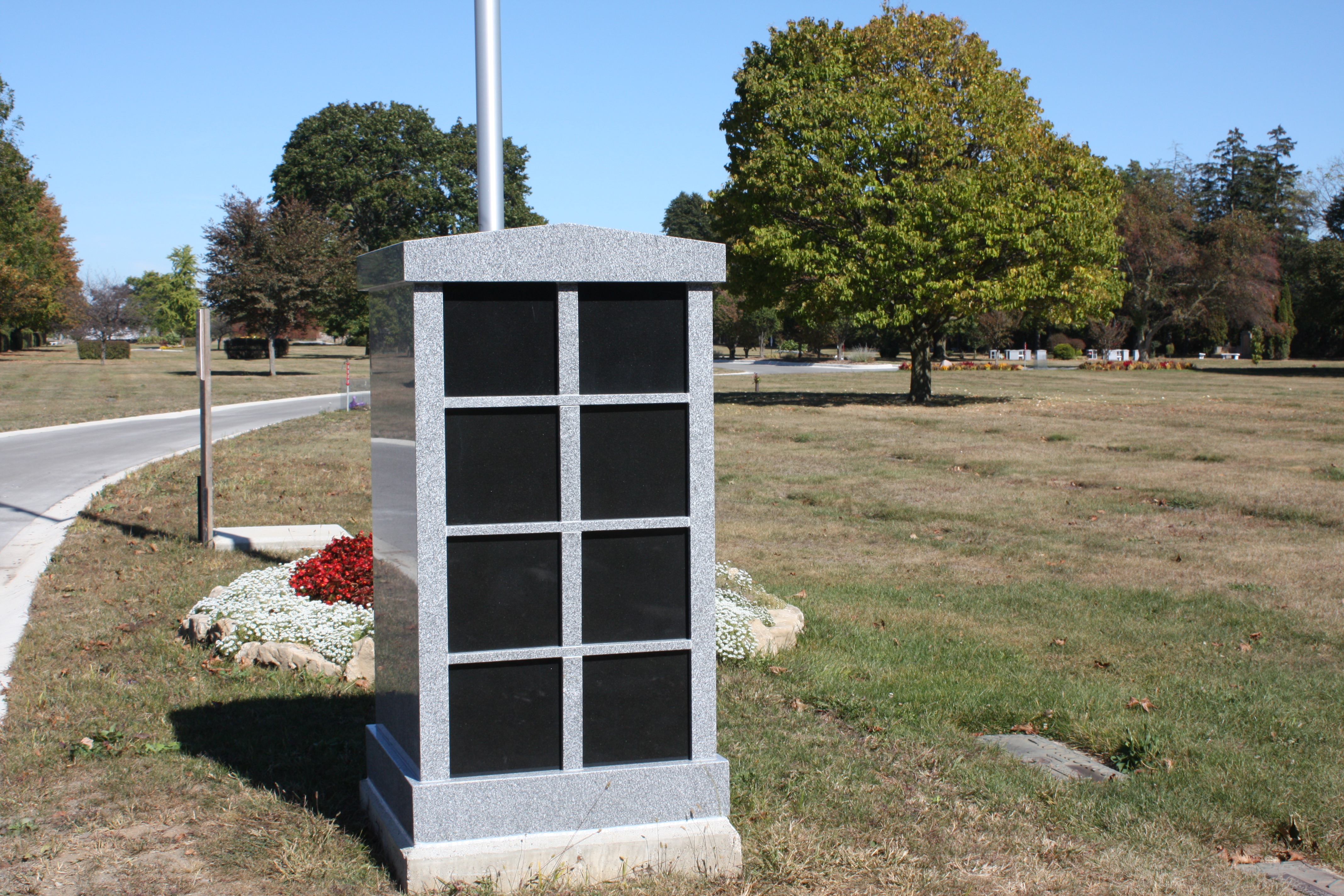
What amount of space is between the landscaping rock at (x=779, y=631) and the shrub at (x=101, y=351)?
203 ft

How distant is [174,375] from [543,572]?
45973mm

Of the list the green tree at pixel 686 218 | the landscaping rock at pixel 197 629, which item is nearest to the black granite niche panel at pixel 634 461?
the landscaping rock at pixel 197 629

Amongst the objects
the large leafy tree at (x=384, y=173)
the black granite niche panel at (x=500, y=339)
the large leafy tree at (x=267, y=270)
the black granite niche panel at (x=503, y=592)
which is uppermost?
the large leafy tree at (x=384, y=173)

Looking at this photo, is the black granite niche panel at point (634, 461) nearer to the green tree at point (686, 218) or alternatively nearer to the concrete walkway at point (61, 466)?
the concrete walkway at point (61, 466)

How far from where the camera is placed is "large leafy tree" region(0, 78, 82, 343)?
4459cm

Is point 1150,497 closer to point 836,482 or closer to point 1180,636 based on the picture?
point 836,482

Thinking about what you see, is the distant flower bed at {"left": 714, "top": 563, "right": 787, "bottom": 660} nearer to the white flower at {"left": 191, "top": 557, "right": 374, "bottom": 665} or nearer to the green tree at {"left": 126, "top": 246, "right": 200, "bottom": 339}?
the white flower at {"left": 191, "top": 557, "right": 374, "bottom": 665}

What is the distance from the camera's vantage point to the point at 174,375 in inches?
1767

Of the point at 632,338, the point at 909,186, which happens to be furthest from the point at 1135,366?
the point at 632,338

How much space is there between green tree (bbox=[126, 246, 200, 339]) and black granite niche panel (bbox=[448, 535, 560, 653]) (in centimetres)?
10760

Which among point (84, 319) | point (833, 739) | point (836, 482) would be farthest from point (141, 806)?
point (84, 319)

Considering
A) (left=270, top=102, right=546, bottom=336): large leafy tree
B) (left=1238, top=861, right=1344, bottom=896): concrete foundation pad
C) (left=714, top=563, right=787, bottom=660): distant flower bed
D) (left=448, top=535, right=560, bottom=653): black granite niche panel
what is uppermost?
(left=270, top=102, right=546, bottom=336): large leafy tree

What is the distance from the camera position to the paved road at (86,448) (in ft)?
42.8

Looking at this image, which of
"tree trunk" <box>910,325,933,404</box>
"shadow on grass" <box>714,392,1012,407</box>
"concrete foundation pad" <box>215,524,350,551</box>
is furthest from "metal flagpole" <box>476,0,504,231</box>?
"tree trunk" <box>910,325,933,404</box>
